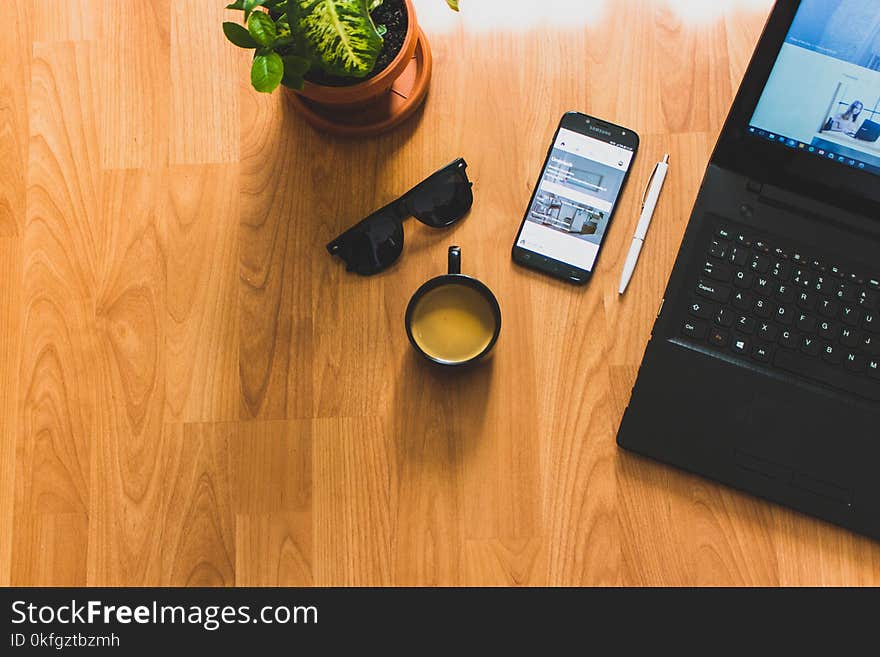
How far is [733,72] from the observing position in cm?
80

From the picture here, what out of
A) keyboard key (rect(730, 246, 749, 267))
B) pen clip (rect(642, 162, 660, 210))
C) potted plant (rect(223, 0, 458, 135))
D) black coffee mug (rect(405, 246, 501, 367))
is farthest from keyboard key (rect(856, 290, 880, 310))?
potted plant (rect(223, 0, 458, 135))

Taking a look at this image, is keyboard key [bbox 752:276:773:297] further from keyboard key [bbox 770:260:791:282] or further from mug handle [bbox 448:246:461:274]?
mug handle [bbox 448:246:461:274]

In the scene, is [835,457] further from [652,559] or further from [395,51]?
[395,51]

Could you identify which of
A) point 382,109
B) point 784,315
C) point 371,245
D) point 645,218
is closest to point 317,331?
point 371,245

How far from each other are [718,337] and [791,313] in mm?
69

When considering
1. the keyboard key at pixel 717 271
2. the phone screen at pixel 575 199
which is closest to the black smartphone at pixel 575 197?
the phone screen at pixel 575 199

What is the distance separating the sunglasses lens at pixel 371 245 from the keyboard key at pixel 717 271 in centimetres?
29

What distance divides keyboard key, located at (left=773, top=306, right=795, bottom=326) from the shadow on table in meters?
0.27

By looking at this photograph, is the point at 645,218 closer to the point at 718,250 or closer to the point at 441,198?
the point at 718,250

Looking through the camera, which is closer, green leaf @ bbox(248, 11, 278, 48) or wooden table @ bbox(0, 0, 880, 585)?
green leaf @ bbox(248, 11, 278, 48)

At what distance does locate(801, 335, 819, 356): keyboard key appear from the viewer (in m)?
0.73
